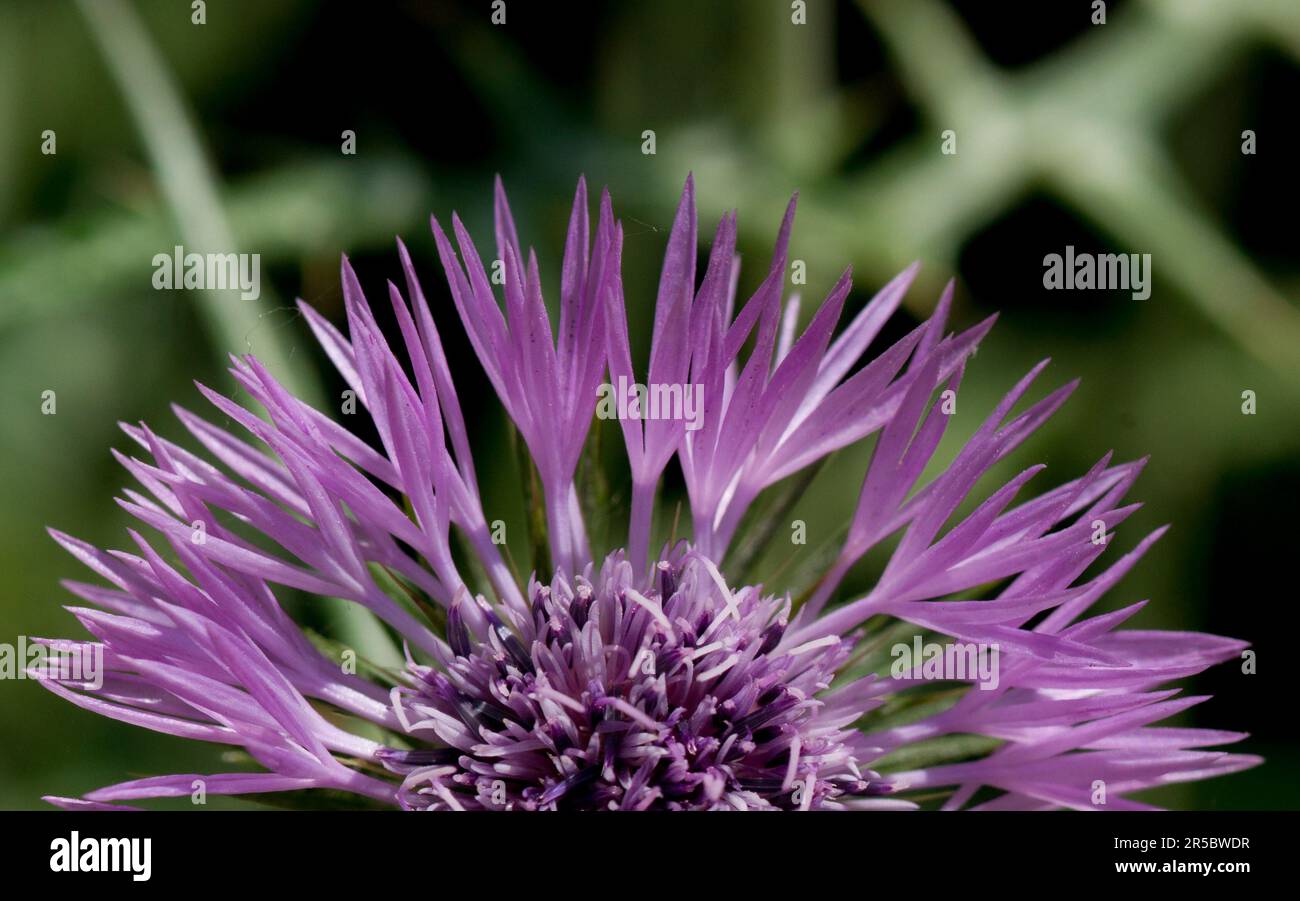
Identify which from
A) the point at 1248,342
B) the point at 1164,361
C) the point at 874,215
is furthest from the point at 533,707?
the point at 1164,361

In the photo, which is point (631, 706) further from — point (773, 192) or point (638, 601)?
point (773, 192)

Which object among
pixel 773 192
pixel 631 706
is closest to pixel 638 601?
pixel 631 706

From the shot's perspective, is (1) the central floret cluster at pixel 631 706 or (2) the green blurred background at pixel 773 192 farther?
(2) the green blurred background at pixel 773 192

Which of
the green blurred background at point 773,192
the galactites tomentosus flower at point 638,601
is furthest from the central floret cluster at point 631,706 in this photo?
the green blurred background at point 773,192

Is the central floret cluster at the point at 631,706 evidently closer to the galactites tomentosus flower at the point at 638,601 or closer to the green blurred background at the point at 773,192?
the galactites tomentosus flower at the point at 638,601

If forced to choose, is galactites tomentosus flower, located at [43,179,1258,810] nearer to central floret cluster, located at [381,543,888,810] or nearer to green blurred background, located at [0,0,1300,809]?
central floret cluster, located at [381,543,888,810]

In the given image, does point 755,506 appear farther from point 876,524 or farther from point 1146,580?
point 1146,580
